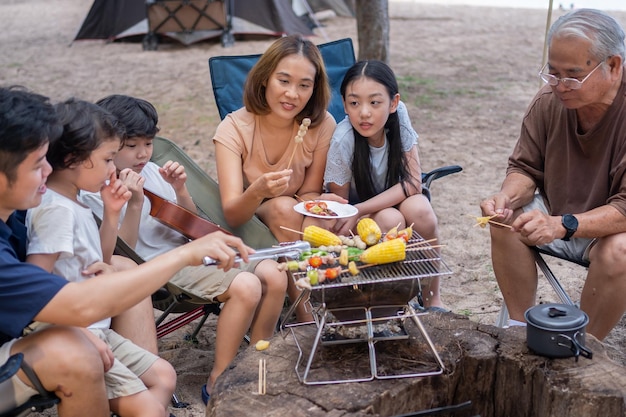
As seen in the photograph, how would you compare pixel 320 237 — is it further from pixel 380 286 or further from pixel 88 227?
pixel 88 227

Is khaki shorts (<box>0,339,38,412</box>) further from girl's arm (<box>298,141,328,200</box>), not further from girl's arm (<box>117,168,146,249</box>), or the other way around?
girl's arm (<box>298,141,328,200</box>)

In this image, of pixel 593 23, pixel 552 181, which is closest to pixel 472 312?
pixel 552 181

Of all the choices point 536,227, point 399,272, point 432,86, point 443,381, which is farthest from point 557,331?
point 432,86

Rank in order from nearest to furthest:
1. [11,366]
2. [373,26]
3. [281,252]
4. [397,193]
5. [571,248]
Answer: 1. [11,366]
2. [281,252]
3. [571,248]
4. [397,193]
5. [373,26]

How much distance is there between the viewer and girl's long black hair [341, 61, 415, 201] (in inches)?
138

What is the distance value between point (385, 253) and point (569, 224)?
1040 millimetres

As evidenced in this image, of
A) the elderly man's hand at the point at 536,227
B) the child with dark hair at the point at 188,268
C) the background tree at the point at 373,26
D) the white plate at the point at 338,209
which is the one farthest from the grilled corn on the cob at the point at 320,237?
the background tree at the point at 373,26

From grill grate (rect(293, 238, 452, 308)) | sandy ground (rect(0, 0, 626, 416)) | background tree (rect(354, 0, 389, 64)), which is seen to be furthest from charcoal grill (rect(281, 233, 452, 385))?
background tree (rect(354, 0, 389, 64))

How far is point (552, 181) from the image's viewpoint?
345 centimetres

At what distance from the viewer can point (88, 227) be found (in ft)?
8.59

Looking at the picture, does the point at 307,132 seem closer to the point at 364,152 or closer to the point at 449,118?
the point at 364,152

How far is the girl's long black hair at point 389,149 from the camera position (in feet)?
11.5

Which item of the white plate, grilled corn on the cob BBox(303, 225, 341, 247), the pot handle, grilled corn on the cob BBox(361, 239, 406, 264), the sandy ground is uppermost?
grilled corn on the cob BBox(361, 239, 406, 264)

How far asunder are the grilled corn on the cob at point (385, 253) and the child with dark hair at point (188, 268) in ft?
2.50
